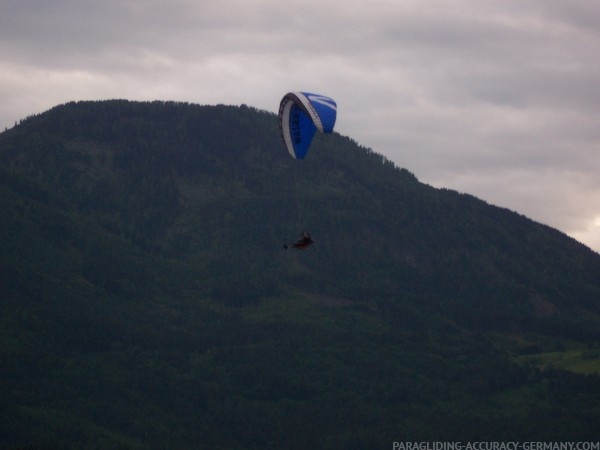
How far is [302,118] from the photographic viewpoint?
4267 inches

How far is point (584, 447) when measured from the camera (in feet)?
656

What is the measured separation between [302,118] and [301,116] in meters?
0.22

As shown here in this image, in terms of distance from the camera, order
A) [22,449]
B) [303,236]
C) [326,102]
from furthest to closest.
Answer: [22,449] → [326,102] → [303,236]

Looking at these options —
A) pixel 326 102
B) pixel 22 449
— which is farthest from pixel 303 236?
pixel 22 449

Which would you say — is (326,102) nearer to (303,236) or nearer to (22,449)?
(303,236)

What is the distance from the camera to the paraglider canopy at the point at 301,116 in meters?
102

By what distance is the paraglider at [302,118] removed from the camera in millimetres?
101312

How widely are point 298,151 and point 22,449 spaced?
10402cm

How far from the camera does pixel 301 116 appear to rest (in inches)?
4272

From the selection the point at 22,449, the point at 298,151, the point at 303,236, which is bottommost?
the point at 22,449

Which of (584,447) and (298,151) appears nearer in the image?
(298,151)

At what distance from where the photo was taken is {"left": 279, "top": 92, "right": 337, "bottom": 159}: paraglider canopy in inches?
4011

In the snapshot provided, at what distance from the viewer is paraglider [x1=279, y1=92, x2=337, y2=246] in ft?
332

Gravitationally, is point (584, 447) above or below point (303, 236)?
below
